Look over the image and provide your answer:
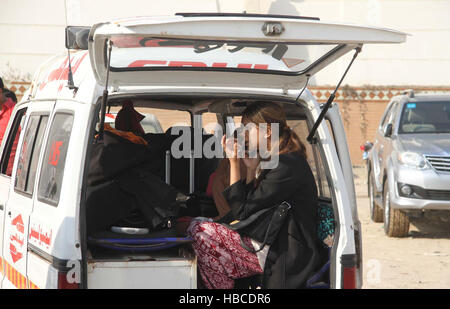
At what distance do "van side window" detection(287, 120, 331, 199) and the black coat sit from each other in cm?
Answer: 45

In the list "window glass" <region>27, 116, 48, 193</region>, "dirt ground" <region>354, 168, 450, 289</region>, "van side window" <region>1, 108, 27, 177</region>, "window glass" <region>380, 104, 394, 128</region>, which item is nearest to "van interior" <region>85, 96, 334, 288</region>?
"window glass" <region>27, 116, 48, 193</region>

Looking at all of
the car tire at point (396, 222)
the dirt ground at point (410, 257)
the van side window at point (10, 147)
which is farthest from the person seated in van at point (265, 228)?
the car tire at point (396, 222)

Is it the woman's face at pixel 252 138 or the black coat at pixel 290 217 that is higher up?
the woman's face at pixel 252 138

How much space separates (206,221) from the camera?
429cm

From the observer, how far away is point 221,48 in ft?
13.4

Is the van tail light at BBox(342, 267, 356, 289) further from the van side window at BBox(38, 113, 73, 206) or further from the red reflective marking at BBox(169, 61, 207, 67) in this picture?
the van side window at BBox(38, 113, 73, 206)

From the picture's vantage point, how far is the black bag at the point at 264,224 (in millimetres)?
4027

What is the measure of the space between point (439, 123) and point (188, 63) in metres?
7.32

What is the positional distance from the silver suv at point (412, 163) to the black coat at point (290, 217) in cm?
578

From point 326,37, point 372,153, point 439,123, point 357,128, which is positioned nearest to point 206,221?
point 326,37

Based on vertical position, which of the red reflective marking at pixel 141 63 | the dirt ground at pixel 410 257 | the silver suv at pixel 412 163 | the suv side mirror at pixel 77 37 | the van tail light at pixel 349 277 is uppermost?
the suv side mirror at pixel 77 37

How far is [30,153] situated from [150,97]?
1073 millimetres

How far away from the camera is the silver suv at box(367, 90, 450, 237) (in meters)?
9.59

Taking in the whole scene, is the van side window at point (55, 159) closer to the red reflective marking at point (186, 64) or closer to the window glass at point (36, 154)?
the window glass at point (36, 154)
